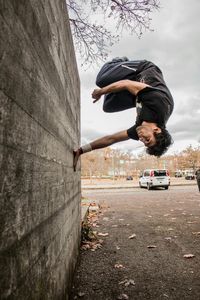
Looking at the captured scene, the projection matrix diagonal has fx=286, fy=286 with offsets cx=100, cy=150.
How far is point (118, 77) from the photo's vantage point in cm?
385

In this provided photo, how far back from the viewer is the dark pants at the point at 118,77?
3.84 meters

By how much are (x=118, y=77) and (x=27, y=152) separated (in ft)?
8.73

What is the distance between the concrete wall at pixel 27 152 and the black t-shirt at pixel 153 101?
1.31m

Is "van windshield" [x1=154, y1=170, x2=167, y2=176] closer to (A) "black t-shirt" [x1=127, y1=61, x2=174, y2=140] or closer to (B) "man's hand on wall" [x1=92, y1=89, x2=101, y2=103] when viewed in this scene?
(B) "man's hand on wall" [x1=92, y1=89, x2=101, y2=103]

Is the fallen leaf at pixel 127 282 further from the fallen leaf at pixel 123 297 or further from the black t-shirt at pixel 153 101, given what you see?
the black t-shirt at pixel 153 101

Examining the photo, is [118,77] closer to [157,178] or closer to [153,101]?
[153,101]

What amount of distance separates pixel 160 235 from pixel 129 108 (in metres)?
3.48

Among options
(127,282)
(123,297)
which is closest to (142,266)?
(127,282)

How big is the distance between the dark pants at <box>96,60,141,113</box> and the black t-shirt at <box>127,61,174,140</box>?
0.84 ft

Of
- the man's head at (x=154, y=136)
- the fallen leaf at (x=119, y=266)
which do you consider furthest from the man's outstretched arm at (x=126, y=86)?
the fallen leaf at (x=119, y=266)

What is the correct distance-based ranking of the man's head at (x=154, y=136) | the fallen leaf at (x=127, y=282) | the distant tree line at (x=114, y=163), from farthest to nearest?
the distant tree line at (x=114, y=163), the fallen leaf at (x=127, y=282), the man's head at (x=154, y=136)

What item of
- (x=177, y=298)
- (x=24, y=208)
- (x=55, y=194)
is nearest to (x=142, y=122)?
(x=55, y=194)

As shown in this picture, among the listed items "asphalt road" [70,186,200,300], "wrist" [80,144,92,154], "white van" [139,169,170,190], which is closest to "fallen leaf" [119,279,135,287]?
"asphalt road" [70,186,200,300]

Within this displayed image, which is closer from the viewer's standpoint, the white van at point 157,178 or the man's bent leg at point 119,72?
the man's bent leg at point 119,72
